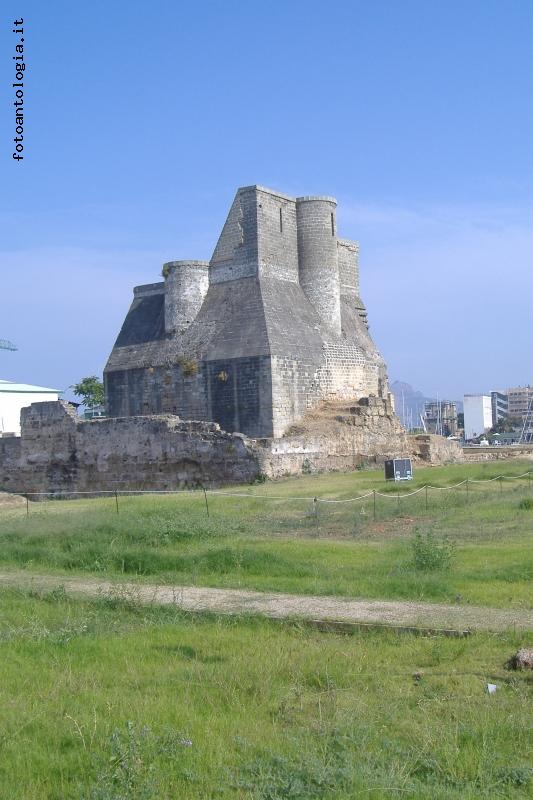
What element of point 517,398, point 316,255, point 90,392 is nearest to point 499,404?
point 517,398

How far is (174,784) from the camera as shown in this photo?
4.39m

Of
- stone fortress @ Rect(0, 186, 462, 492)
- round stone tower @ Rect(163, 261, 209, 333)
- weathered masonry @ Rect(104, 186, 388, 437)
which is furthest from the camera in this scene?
round stone tower @ Rect(163, 261, 209, 333)

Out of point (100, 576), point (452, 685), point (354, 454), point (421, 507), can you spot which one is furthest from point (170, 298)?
point (452, 685)

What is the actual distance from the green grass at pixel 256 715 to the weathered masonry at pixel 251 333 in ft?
56.2

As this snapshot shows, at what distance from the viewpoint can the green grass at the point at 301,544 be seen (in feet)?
30.0

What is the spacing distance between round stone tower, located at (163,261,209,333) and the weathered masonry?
0.03 m

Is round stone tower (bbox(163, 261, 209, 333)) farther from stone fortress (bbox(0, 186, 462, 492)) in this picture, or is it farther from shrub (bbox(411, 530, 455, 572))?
shrub (bbox(411, 530, 455, 572))

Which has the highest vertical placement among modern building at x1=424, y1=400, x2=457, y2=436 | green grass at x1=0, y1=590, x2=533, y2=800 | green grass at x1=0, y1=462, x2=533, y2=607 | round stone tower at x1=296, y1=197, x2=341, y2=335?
round stone tower at x1=296, y1=197, x2=341, y2=335

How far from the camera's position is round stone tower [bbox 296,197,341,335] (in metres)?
27.8

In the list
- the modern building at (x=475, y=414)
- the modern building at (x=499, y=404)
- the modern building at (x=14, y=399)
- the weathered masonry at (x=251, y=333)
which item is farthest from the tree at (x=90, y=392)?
the modern building at (x=499, y=404)

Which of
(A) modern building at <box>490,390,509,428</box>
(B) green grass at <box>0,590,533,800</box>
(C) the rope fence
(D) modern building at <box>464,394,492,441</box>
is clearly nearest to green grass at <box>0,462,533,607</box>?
(C) the rope fence

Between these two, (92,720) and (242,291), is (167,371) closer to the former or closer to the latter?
(242,291)

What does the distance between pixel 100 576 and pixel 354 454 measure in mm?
15128

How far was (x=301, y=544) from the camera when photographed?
11.7 metres
